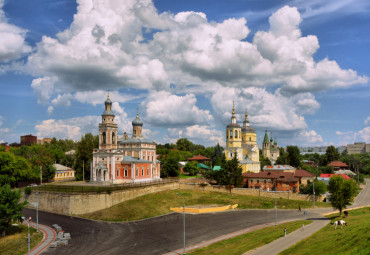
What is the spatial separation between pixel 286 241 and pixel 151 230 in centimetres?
1983

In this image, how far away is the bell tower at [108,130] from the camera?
78062 mm

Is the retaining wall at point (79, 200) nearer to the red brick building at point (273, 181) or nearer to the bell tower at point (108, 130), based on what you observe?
the bell tower at point (108, 130)

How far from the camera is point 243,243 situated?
35.7 metres

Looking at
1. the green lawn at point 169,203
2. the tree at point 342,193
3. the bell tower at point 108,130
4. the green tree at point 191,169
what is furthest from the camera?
the green tree at point 191,169

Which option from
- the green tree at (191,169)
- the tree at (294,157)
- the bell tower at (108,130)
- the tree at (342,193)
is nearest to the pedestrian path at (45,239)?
the bell tower at (108,130)

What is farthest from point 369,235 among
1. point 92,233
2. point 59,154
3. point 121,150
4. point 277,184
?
point 59,154

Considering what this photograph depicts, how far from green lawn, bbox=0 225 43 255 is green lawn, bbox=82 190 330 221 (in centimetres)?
1022

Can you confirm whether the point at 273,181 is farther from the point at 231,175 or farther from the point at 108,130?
the point at 108,130

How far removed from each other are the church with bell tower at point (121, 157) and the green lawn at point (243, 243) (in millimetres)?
38227

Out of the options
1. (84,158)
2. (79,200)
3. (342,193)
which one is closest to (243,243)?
(342,193)

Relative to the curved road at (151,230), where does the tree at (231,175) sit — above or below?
above

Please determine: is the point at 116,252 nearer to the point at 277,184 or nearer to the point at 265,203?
the point at 265,203

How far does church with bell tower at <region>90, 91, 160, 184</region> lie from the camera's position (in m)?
72.9

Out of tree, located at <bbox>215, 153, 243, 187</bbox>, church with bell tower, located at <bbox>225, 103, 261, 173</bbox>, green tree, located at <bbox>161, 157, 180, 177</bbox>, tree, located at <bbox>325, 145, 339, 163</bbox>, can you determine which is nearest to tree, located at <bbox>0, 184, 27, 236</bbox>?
tree, located at <bbox>215, 153, 243, 187</bbox>
